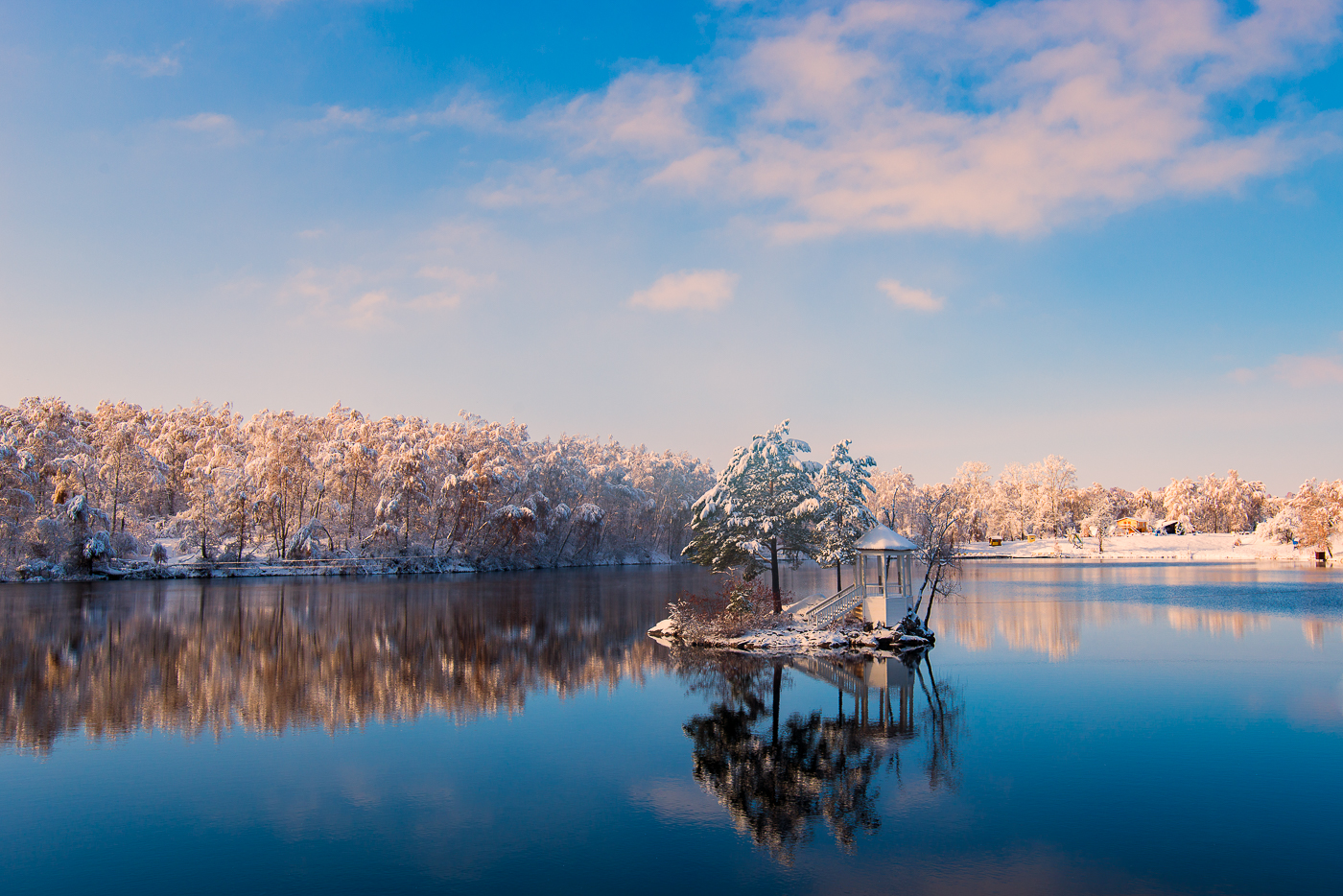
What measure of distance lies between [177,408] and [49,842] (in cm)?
12630

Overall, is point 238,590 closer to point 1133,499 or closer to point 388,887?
point 388,887

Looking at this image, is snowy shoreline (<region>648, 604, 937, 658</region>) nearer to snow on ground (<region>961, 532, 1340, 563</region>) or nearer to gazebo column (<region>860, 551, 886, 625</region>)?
gazebo column (<region>860, 551, 886, 625</region>)

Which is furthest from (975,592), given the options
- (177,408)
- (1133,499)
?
(1133,499)

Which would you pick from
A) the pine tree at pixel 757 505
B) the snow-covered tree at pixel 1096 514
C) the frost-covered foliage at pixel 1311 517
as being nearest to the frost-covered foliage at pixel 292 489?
the pine tree at pixel 757 505

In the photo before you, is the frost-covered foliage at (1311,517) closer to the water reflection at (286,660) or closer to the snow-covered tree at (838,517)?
the snow-covered tree at (838,517)

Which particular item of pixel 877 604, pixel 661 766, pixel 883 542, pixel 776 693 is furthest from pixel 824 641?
pixel 661 766

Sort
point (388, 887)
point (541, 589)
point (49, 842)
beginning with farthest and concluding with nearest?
1. point (541, 589)
2. point (49, 842)
3. point (388, 887)

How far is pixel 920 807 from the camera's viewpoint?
1156 centimetres

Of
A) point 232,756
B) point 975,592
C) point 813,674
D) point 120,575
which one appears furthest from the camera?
point 120,575

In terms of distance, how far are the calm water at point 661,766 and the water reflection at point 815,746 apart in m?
0.08

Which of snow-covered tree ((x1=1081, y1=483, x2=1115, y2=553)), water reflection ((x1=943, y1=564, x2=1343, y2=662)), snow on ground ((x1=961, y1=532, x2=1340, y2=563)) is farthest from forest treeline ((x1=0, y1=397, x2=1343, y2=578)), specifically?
water reflection ((x1=943, y1=564, x2=1343, y2=662))

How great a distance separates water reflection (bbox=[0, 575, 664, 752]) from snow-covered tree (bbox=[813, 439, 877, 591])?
789cm

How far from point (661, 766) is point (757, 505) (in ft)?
62.2

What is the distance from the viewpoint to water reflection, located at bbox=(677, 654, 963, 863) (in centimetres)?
1124
